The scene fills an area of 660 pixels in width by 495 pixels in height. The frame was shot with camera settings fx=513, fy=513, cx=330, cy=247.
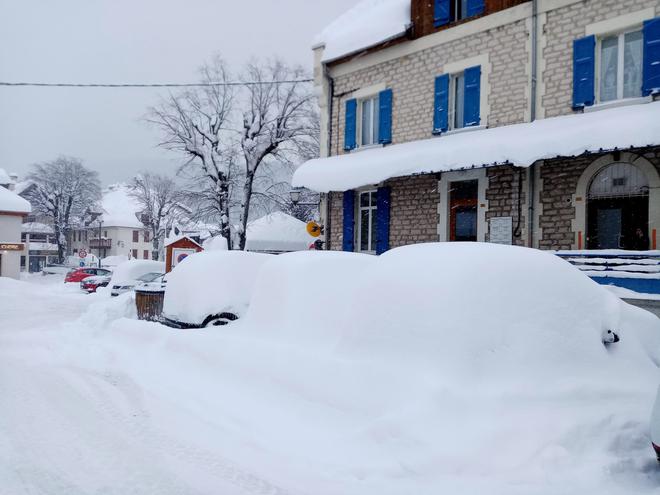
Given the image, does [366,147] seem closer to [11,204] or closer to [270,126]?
[270,126]

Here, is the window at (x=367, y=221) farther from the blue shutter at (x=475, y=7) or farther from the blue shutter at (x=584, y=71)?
the blue shutter at (x=584, y=71)

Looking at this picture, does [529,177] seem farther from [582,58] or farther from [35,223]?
[35,223]

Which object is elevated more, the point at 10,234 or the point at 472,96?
the point at 472,96

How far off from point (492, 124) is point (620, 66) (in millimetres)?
2698

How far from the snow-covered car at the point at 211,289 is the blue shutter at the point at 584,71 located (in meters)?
7.14

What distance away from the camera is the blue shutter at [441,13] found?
12.7 meters

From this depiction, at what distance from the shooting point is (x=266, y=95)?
24.6m

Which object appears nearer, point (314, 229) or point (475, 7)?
point (475, 7)

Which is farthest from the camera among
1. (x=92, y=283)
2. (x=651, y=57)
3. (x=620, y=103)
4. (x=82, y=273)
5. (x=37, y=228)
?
(x=37, y=228)

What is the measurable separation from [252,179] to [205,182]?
98.8 inches

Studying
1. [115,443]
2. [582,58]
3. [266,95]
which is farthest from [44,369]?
[266,95]

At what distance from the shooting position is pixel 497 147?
402 inches

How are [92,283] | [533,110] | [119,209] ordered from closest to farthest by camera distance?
[533,110] < [92,283] < [119,209]

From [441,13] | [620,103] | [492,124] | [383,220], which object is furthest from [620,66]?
[383,220]
